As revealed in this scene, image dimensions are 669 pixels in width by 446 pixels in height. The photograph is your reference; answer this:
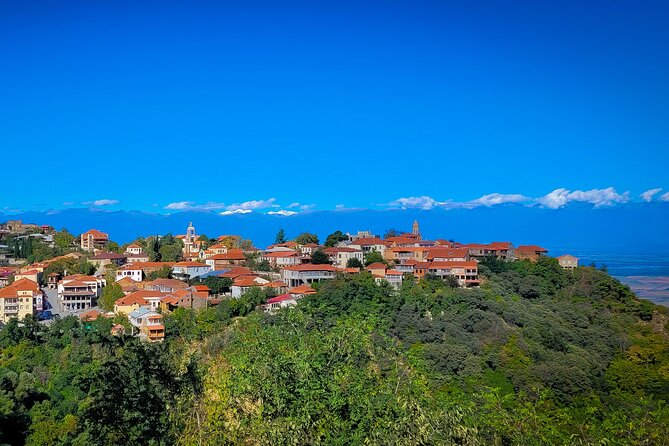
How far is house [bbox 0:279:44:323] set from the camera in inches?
1016

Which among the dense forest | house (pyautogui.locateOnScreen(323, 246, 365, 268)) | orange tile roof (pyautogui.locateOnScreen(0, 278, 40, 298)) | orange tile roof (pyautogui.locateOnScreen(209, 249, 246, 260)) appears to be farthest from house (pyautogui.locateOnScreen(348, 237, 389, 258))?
orange tile roof (pyautogui.locateOnScreen(0, 278, 40, 298))

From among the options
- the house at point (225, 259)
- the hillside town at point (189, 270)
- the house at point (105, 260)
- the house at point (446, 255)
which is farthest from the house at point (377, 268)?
the house at point (105, 260)

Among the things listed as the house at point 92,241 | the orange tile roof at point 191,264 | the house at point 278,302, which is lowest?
the house at point 278,302

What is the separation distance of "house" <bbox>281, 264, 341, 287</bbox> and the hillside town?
0.16 ft

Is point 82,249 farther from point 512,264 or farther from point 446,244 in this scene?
point 512,264

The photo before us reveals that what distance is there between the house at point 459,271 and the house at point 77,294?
1667 cm

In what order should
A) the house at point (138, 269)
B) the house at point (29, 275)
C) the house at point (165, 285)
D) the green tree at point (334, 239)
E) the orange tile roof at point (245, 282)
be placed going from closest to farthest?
the orange tile roof at point (245, 282) → the house at point (165, 285) → the house at point (29, 275) → the house at point (138, 269) → the green tree at point (334, 239)

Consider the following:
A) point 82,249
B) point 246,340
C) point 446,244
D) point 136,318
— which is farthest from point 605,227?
point 246,340

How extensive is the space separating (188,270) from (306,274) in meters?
7.42

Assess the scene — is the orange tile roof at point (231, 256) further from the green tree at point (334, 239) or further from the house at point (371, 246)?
the house at point (371, 246)

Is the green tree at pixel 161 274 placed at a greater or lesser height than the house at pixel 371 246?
lesser

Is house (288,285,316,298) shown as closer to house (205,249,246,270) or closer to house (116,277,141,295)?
house (205,249,246,270)

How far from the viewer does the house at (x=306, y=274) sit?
96.8 feet

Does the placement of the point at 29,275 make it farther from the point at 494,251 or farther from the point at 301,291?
the point at 494,251
